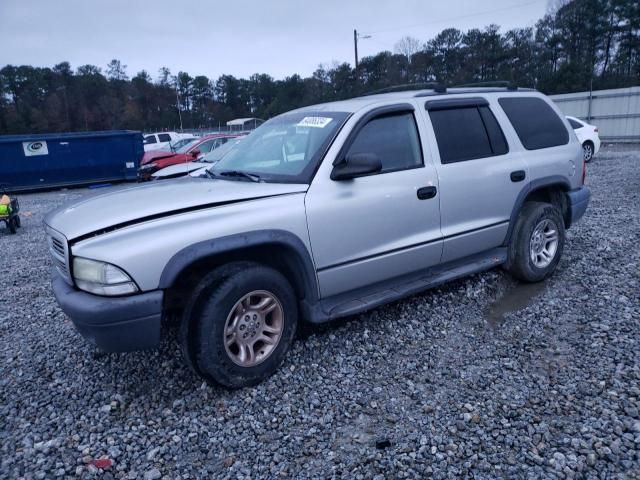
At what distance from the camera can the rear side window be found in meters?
4.43

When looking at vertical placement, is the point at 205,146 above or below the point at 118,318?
above

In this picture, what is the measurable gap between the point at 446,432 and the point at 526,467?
44cm

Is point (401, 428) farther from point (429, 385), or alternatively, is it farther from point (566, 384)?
point (566, 384)

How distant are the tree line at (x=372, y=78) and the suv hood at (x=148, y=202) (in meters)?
26.0

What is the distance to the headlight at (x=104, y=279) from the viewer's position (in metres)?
2.58

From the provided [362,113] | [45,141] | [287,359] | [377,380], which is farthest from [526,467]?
[45,141]

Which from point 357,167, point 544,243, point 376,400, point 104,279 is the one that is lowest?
point 376,400

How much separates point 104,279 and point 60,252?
594 mm

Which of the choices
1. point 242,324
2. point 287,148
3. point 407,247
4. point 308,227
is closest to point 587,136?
point 407,247

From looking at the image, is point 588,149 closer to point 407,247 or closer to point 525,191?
point 525,191

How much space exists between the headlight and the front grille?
0.15m

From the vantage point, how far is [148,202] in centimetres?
298

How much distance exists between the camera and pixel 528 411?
8.98 ft

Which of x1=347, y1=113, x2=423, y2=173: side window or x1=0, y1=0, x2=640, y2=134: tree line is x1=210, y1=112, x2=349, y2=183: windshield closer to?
x1=347, y1=113, x2=423, y2=173: side window
